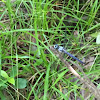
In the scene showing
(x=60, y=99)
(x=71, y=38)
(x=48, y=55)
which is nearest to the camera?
(x=60, y=99)

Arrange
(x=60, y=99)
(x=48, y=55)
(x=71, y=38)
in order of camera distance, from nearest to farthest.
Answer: (x=60, y=99), (x=48, y=55), (x=71, y=38)

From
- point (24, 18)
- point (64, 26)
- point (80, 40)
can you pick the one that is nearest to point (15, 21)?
point (24, 18)

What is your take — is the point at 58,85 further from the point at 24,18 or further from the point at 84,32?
the point at 24,18

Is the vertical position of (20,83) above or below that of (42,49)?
below

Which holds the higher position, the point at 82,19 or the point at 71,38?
the point at 82,19

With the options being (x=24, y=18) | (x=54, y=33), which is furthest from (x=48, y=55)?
(x=24, y=18)

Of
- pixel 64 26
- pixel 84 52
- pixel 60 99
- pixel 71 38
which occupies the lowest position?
pixel 60 99

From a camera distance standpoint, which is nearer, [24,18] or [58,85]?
[58,85]
